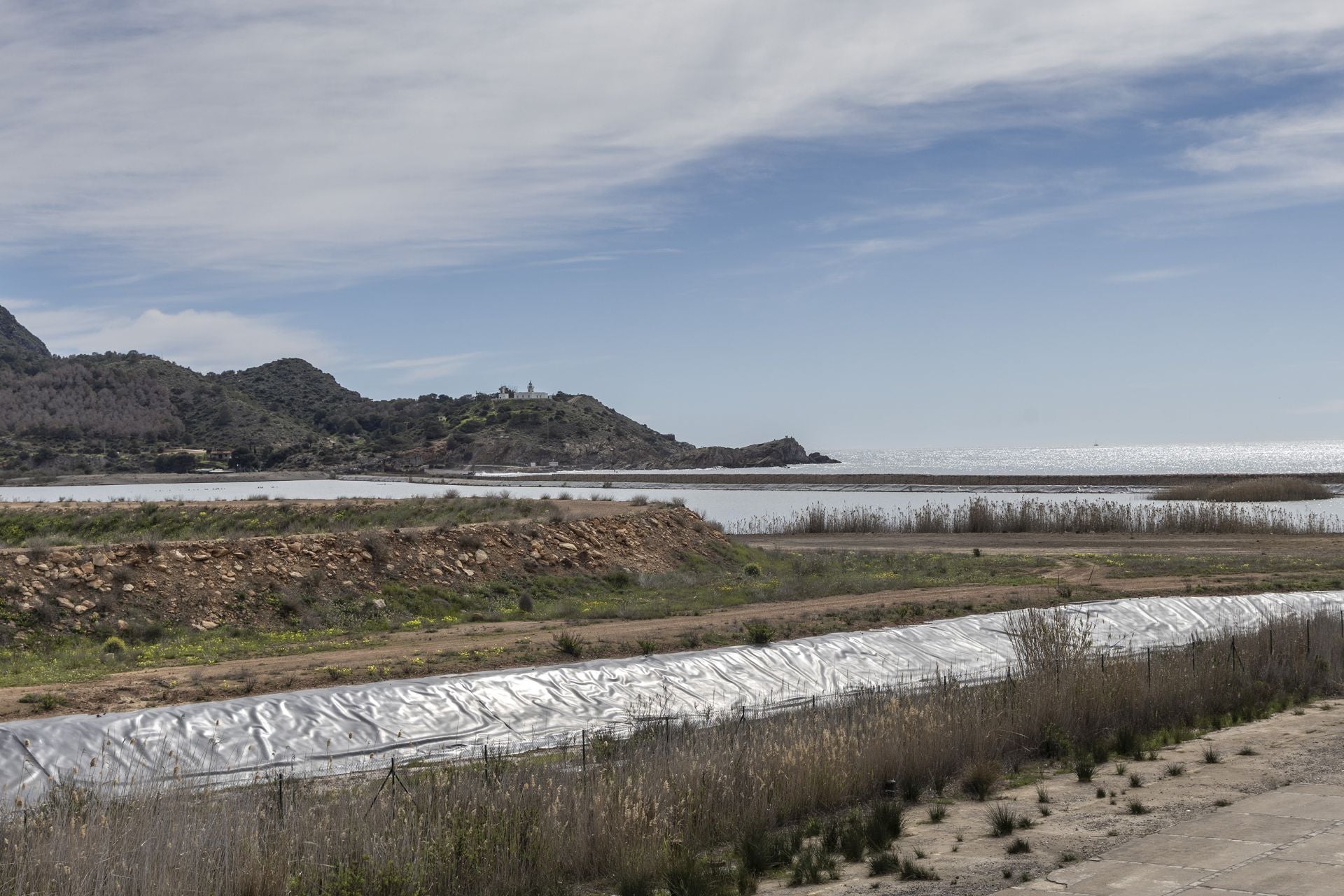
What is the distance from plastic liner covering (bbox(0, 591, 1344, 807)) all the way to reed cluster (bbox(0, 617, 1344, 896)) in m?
0.77

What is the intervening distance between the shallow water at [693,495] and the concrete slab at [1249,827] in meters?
45.4

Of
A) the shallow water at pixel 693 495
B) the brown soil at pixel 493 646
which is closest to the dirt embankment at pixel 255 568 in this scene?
the brown soil at pixel 493 646

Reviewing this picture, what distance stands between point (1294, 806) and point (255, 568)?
2051 centimetres

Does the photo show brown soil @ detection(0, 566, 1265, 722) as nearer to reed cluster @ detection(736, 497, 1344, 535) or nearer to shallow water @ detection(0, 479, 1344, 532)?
reed cluster @ detection(736, 497, 1344, 535)

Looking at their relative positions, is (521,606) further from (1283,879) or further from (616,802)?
(1283,879)

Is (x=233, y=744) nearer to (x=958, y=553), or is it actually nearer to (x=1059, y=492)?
(x=958, y=553)

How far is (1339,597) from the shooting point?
23.2 meters

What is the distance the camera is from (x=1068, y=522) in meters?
48.6

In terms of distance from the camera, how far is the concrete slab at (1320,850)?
27.3 feet

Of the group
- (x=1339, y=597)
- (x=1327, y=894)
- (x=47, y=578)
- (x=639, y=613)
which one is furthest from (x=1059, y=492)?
(x=1327, y=894)

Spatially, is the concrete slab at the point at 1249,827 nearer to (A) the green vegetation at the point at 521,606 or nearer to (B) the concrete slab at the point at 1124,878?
(B) the concrete slab at the point at 1124,878

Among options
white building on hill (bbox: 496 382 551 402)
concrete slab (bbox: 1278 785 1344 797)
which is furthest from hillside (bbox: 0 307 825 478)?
concrete slab (bbox: 1278 785 1344 797)

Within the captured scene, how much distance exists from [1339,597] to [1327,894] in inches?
723

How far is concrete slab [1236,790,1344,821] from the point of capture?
9.73 metres
